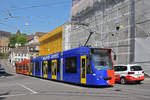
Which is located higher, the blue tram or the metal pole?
the metal pole

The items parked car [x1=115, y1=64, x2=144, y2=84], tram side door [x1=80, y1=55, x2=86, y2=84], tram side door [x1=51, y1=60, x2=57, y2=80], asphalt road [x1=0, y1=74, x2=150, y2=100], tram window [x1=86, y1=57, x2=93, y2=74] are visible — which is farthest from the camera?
tram side door [x1=51, y1=60, x2=57, y2=80]

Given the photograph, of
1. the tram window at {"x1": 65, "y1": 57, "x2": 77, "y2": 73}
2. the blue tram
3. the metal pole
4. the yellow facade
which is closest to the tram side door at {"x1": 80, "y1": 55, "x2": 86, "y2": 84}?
the blue tram

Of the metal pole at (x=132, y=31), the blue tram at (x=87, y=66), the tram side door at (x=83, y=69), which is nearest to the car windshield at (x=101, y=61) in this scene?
the blue tram at (x=87, y=66)

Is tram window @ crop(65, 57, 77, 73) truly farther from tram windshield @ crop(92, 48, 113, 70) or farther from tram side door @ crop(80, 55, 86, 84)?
tram windshield @ crop(92, 48, 113, 70)

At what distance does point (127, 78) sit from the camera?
16.5 metres

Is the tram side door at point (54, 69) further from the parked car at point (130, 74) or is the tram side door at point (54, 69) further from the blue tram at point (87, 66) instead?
the parked car at point (130, 74)

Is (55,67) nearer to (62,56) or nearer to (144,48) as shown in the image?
(62,56)

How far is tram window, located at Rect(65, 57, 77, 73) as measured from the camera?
1518cm

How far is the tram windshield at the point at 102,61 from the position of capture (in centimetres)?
1329

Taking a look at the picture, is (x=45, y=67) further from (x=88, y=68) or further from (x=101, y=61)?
(x=101, y=61)

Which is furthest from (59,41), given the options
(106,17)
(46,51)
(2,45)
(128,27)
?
(2,45)

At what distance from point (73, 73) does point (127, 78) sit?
436 cm

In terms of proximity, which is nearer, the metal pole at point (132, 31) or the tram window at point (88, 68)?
the tram window at point (88, 68)

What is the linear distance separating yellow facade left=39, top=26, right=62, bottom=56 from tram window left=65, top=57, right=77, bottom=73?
2785cm
